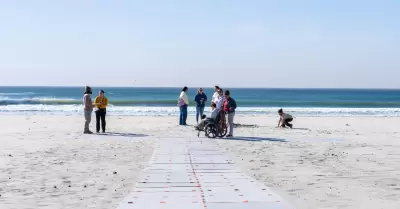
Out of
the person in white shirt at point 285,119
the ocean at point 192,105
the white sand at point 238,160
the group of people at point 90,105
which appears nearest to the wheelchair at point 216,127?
the white sand at point 238,160

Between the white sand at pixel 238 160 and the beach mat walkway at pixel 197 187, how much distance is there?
0.91ft

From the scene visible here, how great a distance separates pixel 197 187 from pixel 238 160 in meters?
3.28

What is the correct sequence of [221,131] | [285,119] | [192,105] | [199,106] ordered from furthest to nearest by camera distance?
1. [192,105]
2. [285,119]
3. [199,106]
4. [221,131]

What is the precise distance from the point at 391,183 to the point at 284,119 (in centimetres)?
1159

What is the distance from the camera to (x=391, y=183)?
7945 millimetres

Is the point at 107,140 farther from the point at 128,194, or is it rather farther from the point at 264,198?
the point at 264,198

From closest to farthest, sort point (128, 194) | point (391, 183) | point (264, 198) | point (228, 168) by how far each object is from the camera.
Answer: point (264, 198) → point (128, 194) → point (391, 183) → point (228, 168)

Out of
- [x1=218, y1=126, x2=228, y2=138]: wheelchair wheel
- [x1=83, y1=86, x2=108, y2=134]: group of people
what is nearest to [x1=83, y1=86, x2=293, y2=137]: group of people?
[x1=83, y1=86, x2=108, y2=134]: group of people

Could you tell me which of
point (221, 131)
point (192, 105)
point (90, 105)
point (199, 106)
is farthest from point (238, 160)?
point (192, 105)

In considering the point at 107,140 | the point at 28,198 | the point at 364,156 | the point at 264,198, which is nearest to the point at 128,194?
the point at 28,198

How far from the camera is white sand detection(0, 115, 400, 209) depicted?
6727 millimetres

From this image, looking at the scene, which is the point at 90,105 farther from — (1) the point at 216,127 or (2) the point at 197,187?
(2) the point at 197,187

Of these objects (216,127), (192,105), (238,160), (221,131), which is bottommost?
(192,105)

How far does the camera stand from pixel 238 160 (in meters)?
10.2
